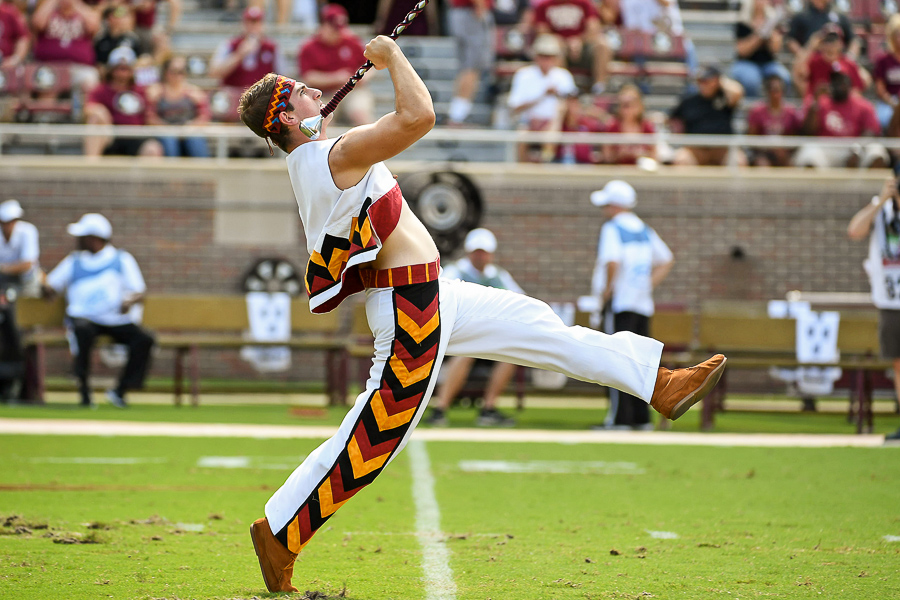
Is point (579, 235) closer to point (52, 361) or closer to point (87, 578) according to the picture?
point (52, 361)

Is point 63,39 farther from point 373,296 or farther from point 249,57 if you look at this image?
point 373,296

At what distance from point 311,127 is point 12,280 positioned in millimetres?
9273

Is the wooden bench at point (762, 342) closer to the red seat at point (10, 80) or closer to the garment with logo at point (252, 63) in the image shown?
the garment with logo at point (252, 63)

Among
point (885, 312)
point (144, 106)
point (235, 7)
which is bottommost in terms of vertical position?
point (885, 312)

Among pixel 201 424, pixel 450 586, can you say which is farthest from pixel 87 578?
pixel 201 424

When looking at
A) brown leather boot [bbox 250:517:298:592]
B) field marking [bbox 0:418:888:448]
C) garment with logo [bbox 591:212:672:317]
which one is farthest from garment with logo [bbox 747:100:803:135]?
brown leather boot [bbox 250:517:298:592]

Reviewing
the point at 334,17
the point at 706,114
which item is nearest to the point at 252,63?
the point at 334,17

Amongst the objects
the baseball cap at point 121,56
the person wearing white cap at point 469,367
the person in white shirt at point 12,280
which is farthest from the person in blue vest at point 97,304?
the baseball cap at point 121,56

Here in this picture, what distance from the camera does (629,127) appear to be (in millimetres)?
15461

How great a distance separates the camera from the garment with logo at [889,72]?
1636 centimetres

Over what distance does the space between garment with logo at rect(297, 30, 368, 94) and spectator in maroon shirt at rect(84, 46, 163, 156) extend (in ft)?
7.62

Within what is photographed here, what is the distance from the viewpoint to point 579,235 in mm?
15594

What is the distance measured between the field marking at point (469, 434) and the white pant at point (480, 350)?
17.7ft

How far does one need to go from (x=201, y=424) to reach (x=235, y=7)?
10.3m
